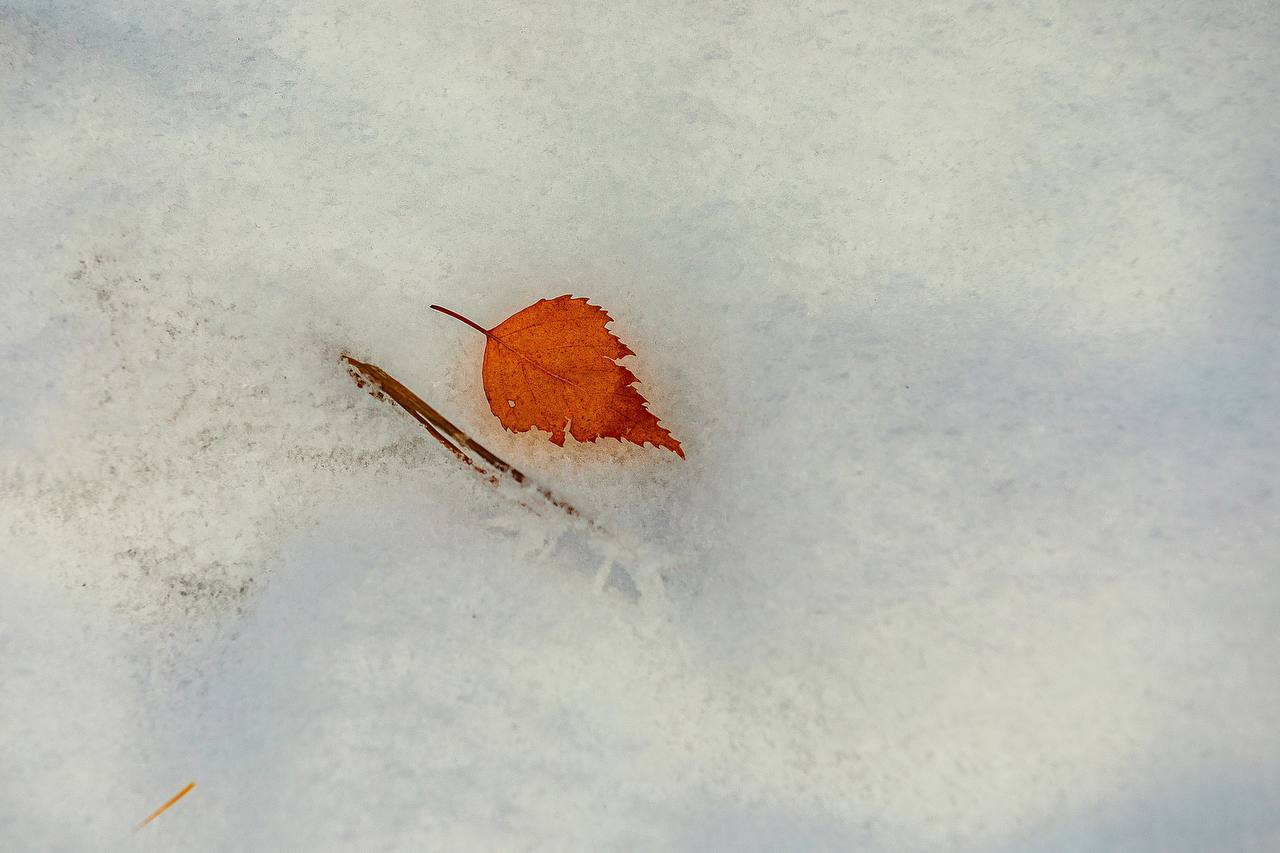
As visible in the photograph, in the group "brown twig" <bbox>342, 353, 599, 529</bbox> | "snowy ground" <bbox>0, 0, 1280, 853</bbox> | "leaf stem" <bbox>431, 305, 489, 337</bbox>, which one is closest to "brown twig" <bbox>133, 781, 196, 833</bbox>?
"snowy ground" <bbox>0, 0, 1280, 853</bbox>

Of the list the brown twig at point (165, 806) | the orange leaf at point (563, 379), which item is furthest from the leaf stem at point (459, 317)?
the brown twig at point (165, 806)

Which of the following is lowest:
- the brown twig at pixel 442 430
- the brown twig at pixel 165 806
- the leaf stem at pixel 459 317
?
the brown twig at pixel 165 806

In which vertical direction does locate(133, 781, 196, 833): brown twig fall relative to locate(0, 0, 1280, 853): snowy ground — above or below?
below

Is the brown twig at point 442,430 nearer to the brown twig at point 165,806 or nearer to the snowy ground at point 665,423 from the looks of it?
the snowy ground at point 665,423

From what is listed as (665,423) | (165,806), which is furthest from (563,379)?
(165,806)

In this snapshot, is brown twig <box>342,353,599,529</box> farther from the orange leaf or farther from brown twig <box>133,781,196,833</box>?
brown twig <box>133,781,196,833</box>

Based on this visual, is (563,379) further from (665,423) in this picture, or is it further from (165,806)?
(165,806)
